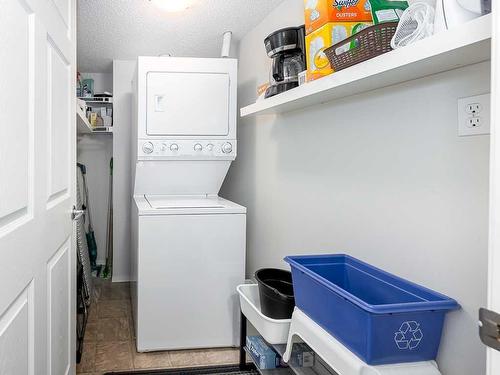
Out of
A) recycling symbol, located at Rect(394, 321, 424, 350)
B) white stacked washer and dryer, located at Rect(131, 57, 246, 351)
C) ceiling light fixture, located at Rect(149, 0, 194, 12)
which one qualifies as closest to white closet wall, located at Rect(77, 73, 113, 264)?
white stacked washer and dryer, located at Rect(131, 57, 246, 351)

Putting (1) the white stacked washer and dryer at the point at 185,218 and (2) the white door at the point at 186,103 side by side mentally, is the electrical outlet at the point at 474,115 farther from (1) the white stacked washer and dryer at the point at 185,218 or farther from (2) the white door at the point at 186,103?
(2) the white door at the point at 186,103

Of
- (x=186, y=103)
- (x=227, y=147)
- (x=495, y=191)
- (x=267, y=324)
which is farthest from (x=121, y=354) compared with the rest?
(x=495, y=191)

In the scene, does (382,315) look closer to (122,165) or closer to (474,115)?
(474,115)

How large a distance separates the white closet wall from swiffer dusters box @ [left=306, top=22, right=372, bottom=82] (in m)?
3.28

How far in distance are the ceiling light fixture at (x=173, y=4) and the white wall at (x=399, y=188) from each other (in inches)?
22.9

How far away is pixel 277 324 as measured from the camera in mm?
1905

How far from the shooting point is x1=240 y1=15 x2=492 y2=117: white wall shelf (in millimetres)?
959

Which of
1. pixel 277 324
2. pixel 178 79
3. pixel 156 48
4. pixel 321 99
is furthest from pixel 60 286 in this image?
pixel 156 48

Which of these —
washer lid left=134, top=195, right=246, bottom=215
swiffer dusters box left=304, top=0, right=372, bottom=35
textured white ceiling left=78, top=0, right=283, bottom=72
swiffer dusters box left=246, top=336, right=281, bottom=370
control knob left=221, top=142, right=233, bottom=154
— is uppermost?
textured white ceiling left=78, top=0, right=283, bottom=72

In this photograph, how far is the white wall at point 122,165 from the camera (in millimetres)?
4027

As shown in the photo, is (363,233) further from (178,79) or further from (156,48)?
(156,48)

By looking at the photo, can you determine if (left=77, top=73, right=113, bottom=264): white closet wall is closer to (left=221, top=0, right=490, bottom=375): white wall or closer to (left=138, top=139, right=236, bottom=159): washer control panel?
(left=138, top=139, right=236, bottom=159): washer control panel

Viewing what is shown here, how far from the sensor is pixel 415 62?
114 centimetres

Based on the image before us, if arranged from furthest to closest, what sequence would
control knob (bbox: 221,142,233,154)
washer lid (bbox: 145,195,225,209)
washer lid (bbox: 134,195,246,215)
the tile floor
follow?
control knob (bbox: 221,142,233,154)
washer lid (bbox: 145,195,225,209)
washer lid (bbox: 134,195,246,215)
the tile floor
